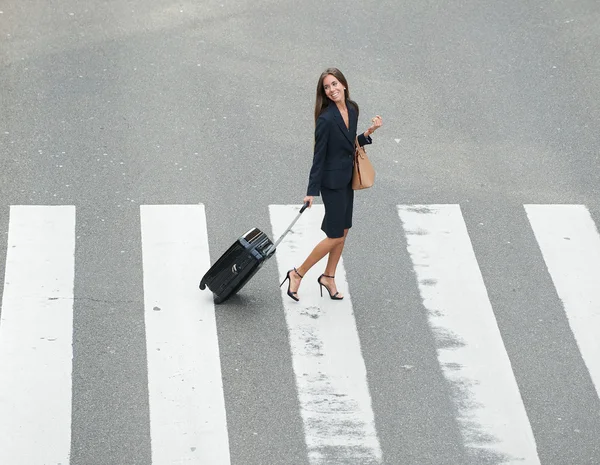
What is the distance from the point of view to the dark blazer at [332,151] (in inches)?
377

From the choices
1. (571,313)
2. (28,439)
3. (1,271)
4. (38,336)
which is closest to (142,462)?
(28,439)

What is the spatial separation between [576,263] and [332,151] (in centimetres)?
273

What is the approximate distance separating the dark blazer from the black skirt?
80 millimetres

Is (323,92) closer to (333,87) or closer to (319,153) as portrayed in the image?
(333,87)

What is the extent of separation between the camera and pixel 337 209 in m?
9.88

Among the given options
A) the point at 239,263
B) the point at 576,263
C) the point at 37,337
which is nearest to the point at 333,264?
the point at 239,263

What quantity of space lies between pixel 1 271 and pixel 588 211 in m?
5.56

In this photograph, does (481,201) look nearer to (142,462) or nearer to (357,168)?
(357,168)

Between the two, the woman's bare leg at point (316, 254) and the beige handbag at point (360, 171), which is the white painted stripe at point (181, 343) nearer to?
the woman's bare leg at point (316, 254)

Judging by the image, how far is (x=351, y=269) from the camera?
1070 cm

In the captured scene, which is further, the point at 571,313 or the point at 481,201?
the point at 481,201

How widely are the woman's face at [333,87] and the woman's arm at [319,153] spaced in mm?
188

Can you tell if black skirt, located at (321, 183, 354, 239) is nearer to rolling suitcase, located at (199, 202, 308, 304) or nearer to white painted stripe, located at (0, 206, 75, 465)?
rolling suitcase, located at (199, 202, 308, 304)

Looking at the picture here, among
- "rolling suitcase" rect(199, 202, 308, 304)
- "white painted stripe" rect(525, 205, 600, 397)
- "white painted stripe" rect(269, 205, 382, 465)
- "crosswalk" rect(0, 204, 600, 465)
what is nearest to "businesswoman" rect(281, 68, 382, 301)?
"rolling suitcase" rect(199, 202, 308, 304)
